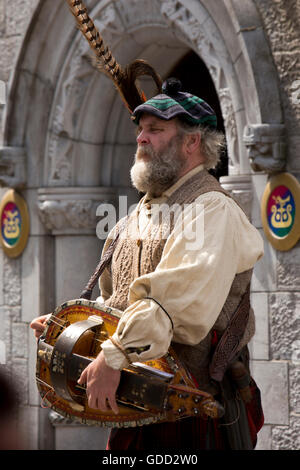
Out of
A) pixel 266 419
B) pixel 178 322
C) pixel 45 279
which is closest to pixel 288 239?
pixel 266 419

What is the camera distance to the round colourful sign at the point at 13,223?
6293 millimetres

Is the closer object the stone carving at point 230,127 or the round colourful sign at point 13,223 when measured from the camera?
the stone carving at point 230,127

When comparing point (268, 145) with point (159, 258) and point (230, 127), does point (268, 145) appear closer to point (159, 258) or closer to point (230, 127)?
point (230, 127)

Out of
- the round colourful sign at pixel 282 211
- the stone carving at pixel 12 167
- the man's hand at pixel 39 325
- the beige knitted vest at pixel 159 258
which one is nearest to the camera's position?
the beige knitted vest at pixel 159 258

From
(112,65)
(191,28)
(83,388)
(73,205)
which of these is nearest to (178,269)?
(83,388)

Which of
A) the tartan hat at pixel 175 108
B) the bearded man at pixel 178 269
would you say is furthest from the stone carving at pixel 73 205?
the tartan hat at pixel 175 108

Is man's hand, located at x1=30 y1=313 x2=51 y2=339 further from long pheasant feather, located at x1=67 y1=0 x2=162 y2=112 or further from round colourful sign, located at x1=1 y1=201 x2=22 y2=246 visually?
round colourful sign, located at x1=1 y1=201 x2=22 y2=246

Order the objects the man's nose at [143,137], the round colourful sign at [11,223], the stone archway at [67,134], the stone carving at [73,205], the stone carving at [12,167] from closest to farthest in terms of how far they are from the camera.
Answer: the man's nose at [143,137]
the stone archway at [67,134]
the stone carving at [73,205]
the stone carving at [12,167]
the round colourful sign at [11,223]

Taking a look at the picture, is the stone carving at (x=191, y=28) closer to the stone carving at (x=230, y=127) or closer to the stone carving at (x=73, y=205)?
the stone carving at (x=230, y=127)

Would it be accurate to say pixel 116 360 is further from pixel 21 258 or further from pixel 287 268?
pixel 21 258

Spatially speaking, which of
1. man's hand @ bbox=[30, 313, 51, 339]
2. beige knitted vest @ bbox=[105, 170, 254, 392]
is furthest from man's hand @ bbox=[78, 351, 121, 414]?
man's hand @ bbox=[30, 313, 51, 339]

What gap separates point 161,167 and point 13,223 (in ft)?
10.9

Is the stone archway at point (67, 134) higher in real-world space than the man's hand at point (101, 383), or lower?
higher

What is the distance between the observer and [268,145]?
4562 millimetres
